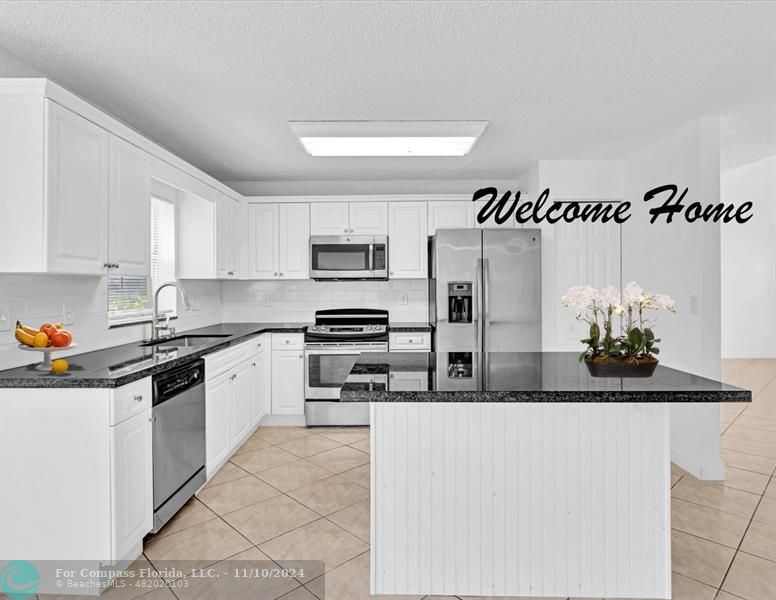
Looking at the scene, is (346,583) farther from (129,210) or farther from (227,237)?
(227,237)

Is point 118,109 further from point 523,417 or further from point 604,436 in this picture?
point 604,436

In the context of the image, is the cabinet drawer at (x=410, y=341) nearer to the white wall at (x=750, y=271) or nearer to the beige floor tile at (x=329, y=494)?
the beige floor tile at (x=329, y=494)

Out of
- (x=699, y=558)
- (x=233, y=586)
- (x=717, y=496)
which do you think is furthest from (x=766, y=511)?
(x=233, y=586)

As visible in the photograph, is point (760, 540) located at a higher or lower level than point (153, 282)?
lower

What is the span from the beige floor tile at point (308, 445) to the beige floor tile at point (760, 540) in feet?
8.96

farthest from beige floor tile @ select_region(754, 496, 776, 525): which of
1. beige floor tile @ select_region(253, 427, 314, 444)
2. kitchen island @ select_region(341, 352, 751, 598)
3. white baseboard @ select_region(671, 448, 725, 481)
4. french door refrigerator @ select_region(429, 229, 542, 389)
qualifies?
beige floor tile @ select_region(253, 427, 314, 444)

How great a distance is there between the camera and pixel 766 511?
287cm

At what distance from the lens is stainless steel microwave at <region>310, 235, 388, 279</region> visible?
484 cm

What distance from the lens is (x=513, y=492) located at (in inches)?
79.1

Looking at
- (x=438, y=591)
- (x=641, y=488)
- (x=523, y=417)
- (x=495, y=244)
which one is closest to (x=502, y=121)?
(x=495, y=244)

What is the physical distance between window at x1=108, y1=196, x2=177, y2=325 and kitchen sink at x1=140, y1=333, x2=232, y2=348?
21 cm

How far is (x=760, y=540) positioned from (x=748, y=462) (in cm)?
138

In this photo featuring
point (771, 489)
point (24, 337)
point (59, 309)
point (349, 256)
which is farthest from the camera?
point (349, 256)

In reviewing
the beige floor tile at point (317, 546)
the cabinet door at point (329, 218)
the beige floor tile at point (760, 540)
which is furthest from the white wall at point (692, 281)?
the cabinet door at point (329, 218)
